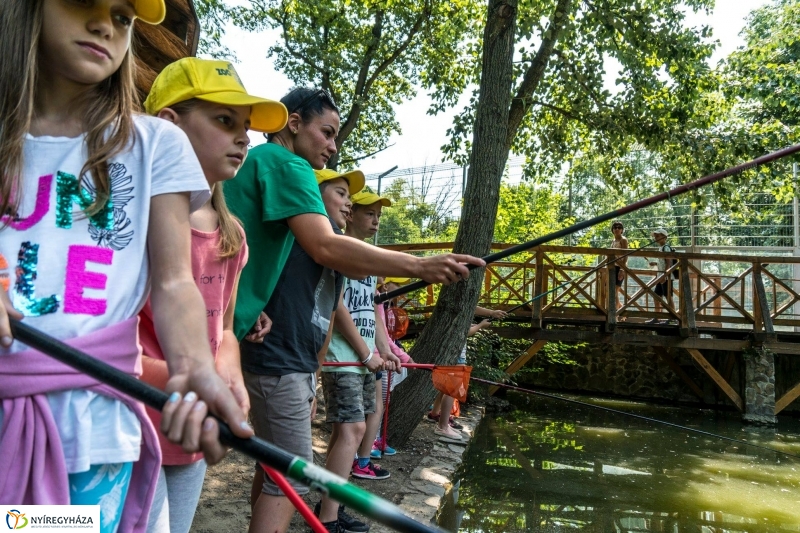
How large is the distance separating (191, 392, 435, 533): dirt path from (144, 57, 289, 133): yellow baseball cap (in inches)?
82.1

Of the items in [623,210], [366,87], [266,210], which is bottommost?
[266,210]

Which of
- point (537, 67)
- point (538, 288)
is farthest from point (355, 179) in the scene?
point (538, 288)

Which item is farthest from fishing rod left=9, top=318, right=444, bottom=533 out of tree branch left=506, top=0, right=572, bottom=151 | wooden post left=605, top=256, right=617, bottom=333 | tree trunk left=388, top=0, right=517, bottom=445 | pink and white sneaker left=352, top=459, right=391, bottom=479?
wooden post left=605, top=256, right=617, bottom=333

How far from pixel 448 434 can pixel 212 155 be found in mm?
5192

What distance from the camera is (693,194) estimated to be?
8312 millimetres

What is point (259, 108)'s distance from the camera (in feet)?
5.30

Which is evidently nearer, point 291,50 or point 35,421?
point 35,421

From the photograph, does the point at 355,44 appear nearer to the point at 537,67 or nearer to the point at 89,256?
the point at 537,67

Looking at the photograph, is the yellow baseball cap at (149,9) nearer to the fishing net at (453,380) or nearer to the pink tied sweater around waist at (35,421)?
the pink tied sweater around waist at (35,421)

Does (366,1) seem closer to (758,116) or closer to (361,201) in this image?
(361,201)

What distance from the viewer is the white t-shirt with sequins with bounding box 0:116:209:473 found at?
3.38 feet

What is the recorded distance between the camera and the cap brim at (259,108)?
1.55m

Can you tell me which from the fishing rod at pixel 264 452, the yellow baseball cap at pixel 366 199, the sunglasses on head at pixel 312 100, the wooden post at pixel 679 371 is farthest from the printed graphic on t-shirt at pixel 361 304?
the wooden post at pixel 679 371

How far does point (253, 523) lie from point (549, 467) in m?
4.44
